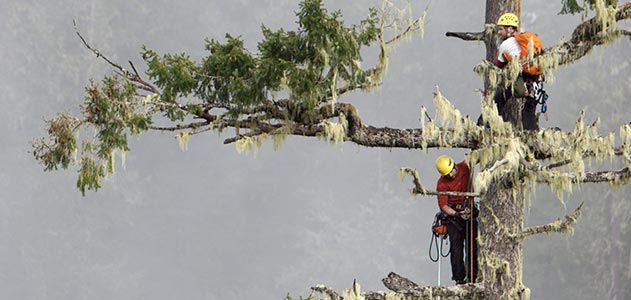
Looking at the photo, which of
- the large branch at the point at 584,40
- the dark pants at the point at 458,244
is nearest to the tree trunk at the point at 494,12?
the large branch at the point at 584,40

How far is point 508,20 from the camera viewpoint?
10.6 metres

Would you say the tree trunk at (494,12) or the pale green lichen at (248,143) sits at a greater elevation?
the tree trunk at (494,12)

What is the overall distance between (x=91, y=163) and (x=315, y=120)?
5.89 feet

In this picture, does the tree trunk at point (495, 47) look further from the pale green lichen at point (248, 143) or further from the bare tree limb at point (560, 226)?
the pale green lichen at point (248, 143)

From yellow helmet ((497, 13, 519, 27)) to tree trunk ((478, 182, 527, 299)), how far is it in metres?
1.36

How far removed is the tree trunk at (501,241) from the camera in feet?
34.9

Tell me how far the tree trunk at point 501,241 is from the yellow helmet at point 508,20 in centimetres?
136

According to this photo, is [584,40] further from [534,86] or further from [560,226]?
[560,226]

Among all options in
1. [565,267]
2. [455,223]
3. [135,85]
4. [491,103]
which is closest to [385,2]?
[491,103]

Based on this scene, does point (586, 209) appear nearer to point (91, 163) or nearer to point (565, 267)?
point (565, 267)

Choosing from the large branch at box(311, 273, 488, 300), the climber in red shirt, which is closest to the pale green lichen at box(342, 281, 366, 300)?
the large branch at box(311, 273, 488, 300)

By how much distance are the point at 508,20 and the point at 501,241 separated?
1897 mm

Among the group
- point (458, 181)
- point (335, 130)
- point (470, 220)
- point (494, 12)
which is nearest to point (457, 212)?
point (470, 220)

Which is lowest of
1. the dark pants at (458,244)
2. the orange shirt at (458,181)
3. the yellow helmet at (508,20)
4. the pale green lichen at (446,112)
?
the dark pants at (458,244)
